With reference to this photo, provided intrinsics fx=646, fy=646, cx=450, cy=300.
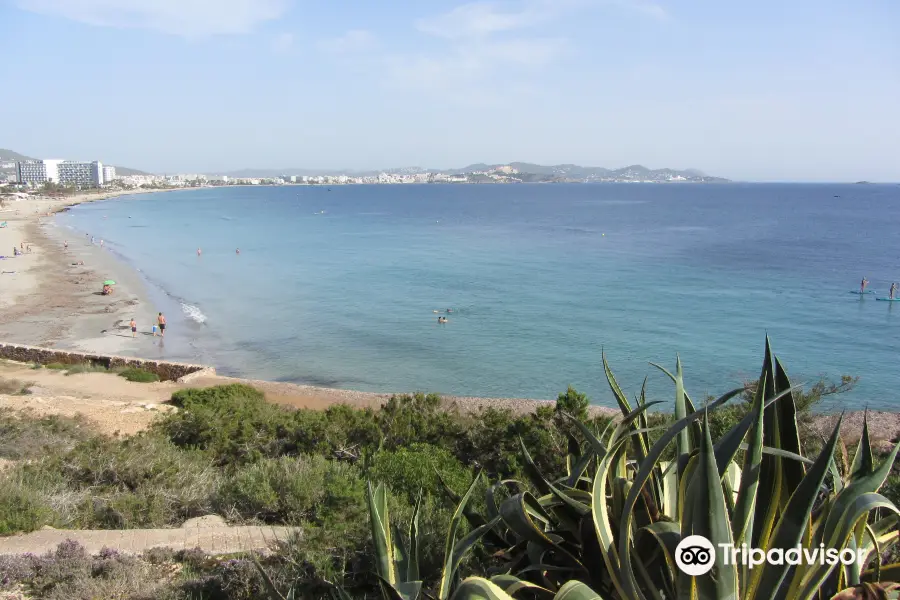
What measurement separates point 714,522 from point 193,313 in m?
31.0

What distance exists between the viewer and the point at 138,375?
60.2 ft

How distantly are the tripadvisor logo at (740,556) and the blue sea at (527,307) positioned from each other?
18.9ft

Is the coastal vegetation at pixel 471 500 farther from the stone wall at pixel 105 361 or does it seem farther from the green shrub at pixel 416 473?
the stone wall at pixel 105 361

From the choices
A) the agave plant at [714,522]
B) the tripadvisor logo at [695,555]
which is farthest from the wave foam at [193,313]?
the tripadvisor logo at [695,555]

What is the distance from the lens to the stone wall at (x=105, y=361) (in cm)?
1914

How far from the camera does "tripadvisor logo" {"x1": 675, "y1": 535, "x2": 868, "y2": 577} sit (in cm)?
181

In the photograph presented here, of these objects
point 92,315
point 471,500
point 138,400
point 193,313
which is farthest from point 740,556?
point 92,315

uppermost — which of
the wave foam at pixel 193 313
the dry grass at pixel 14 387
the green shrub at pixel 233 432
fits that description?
the green shrub at pixel 233 432

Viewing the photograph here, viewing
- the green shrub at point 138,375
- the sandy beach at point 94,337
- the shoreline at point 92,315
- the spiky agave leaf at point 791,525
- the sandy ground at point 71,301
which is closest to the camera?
the spiky agave leaf at point 791,525

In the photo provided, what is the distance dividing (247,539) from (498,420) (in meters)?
4.06

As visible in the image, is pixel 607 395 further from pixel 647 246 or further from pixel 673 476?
pixel 647 246

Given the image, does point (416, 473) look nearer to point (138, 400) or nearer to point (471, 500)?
point (471, 500)

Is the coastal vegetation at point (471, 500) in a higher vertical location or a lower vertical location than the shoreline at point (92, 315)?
higher

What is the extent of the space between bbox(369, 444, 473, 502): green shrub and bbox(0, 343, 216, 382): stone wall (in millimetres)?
13609
